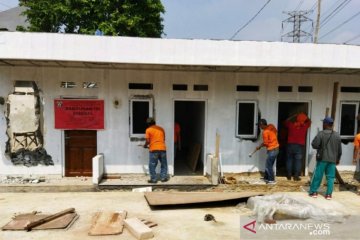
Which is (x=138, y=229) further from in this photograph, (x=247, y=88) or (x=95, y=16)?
(x=95, y=16)

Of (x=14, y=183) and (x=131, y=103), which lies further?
(x=131, y=103)

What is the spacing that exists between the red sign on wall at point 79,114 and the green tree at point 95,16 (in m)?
11.6

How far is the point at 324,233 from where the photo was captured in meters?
4.99

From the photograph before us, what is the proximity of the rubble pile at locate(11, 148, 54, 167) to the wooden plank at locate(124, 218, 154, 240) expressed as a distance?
365 centimetres

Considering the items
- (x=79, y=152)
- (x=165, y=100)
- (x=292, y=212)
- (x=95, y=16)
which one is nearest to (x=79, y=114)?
(x=79, y=152)

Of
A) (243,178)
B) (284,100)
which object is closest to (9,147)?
(243,178)

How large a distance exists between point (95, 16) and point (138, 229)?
657 inches

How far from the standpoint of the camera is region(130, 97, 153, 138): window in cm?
797

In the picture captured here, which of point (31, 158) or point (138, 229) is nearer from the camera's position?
point (138, 229)

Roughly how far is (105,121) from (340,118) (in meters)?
6.23

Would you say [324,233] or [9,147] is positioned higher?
[9,147]

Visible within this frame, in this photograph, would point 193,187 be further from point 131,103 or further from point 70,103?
point 70,103

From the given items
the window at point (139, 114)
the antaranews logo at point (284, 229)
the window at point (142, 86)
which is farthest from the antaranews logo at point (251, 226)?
the window at point (142, 86)

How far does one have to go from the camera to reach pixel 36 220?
529cm
